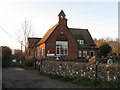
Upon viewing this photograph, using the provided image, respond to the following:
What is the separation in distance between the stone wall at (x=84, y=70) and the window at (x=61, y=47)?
669 inches

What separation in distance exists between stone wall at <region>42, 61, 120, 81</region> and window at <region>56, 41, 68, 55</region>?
17.0 metres

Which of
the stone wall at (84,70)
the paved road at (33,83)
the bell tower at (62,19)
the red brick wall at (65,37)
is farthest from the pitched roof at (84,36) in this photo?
the paved road at (33,83)

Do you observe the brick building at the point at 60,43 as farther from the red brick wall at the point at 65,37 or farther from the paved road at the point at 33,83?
the paved road at the point at 33,83

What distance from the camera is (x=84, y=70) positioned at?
32.3 feet

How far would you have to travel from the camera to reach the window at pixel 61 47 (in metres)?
31.7

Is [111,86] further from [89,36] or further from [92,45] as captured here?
[89,36]

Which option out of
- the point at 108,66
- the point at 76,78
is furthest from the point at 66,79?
the point at 108,66

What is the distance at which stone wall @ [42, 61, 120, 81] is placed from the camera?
792 centimetres

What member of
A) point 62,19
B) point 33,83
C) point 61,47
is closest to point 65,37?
point 61,47

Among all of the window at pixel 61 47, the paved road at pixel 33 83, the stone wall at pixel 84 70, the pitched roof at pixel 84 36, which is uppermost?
the pitched roof at pixel 84 36

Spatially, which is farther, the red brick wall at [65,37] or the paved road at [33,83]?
the red brick wall at [65,37]

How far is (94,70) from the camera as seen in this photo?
9117 millimetres

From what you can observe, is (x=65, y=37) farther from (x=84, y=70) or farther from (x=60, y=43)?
(x=84, y=70)

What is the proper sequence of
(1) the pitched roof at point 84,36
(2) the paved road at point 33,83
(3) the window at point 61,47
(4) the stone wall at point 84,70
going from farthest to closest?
(1) the pitched roof at point 84,36 < (3) the window at point 61,47 < (2) the paved road at point 33,83 < (4) the stone wall at point 84,70
